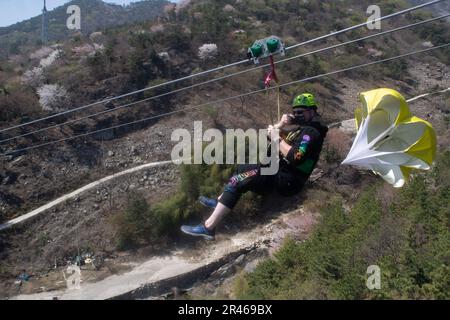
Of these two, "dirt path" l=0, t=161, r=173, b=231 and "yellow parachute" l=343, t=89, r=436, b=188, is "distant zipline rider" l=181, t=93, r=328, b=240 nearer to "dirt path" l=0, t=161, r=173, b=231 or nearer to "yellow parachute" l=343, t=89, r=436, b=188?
"yellow parachute" l=343, t=89, r=436, b=188

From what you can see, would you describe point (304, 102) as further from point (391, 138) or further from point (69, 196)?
point (69, 196)

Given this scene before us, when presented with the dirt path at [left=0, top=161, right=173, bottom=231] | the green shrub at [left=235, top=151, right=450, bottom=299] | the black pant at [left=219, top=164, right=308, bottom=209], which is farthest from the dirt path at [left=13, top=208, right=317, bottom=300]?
the black pant at [left=219, top=164, right=308, bottom=209]

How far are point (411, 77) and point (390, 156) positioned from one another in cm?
3266

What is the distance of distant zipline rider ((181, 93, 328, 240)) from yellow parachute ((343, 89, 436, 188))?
55cm

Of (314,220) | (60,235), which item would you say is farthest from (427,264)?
(60,235)

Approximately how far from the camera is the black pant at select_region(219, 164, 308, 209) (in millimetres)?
5707

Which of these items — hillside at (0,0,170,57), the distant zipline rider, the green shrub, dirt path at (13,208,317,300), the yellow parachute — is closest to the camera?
the yellow parachute

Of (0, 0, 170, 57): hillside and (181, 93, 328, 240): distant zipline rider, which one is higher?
(0, 0, 170, 57): hillside

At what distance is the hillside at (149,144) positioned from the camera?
17.4m

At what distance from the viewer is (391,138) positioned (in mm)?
5691

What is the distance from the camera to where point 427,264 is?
9.88m

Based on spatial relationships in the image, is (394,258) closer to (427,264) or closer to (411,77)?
(427,264)

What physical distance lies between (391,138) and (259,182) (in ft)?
5.99

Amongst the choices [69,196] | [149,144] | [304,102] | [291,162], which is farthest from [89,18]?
[291,162]
